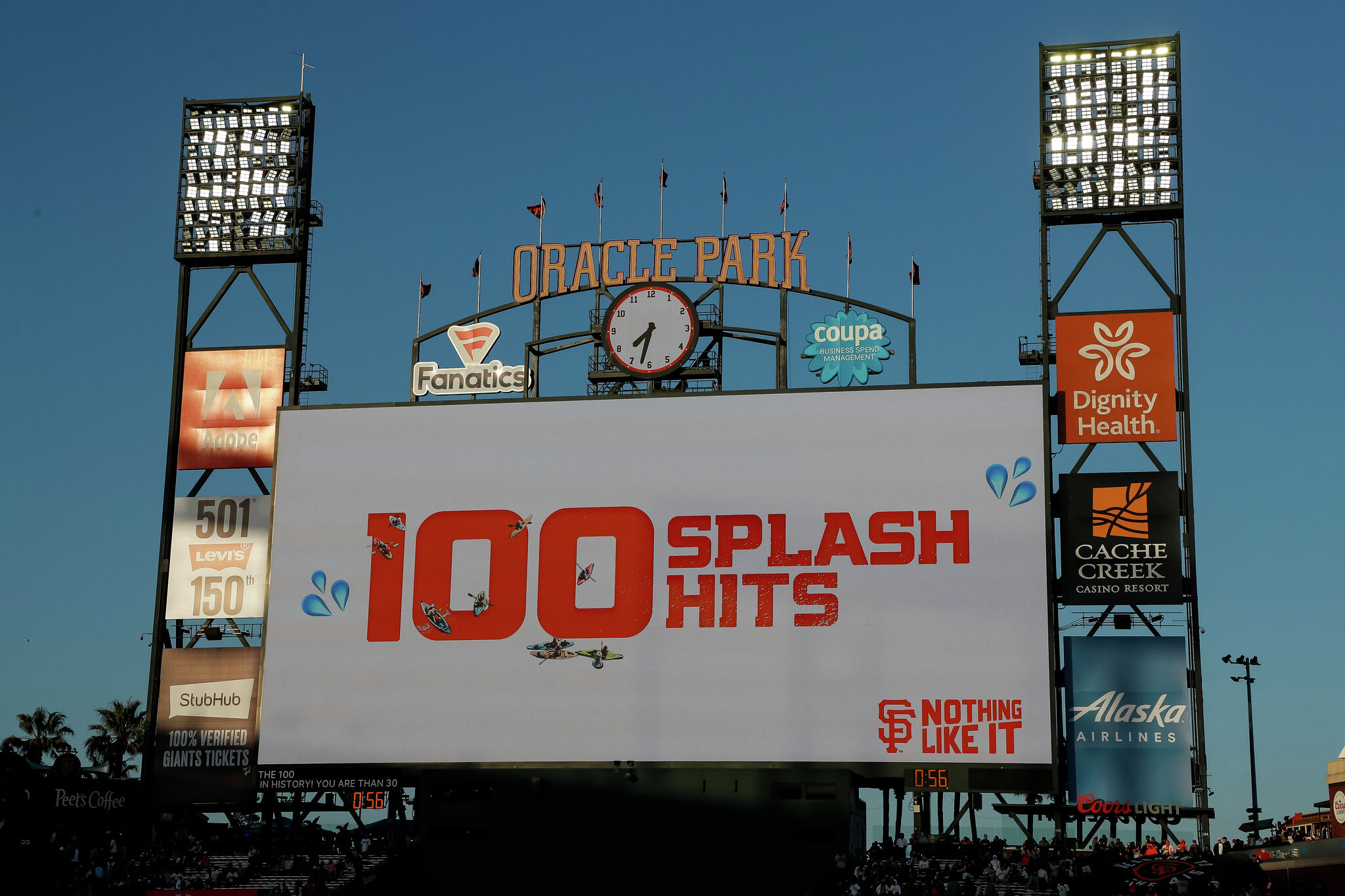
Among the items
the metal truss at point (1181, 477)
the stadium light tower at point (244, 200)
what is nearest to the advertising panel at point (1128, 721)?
the metal truss at point (1181, 477)

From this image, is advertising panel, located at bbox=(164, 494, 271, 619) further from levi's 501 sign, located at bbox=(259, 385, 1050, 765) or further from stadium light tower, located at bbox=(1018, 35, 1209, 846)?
stadium light tower, located at bbox=(1018, 35, 1209, 846)

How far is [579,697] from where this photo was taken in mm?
37906

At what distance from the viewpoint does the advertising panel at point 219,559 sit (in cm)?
4197

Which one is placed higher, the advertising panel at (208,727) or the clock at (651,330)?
the clock at (651,330)

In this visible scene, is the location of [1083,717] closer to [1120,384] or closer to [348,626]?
[1120,384]

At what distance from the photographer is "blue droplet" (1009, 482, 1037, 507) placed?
3731 cm

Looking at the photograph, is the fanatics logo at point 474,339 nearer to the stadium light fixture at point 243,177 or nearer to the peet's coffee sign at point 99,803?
the stadium light fixture at point 243,177

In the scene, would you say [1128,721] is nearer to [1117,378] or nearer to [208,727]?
[1117,378]

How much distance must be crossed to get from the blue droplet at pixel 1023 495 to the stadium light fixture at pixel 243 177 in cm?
2091

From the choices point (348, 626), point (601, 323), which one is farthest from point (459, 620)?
point (601, 323)

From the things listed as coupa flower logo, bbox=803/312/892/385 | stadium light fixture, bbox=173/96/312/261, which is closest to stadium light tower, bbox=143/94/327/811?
stadium light fixture, bbox=173/96/312/261

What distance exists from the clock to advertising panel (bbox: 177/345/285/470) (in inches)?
367

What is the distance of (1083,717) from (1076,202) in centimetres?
1321

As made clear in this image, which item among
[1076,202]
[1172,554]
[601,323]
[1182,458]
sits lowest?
[1172,554]
